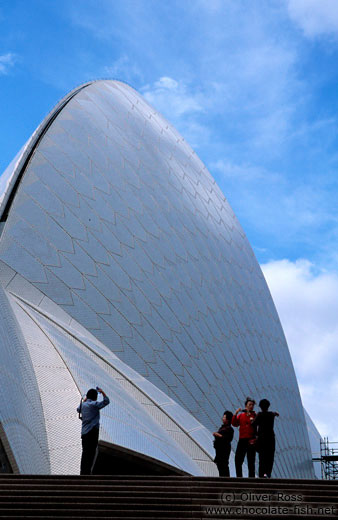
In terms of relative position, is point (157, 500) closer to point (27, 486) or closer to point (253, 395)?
point (27, 486)

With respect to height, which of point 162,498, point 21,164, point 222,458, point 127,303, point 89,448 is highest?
point 21,164

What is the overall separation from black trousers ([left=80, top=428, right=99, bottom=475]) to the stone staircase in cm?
102

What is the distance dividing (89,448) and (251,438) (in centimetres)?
181

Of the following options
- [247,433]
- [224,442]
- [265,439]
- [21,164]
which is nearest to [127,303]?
[21,164]

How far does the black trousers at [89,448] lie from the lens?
680 centimetres

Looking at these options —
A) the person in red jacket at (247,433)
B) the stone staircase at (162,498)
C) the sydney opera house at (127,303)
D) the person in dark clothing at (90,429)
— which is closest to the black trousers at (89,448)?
the person in dark clothing at (90,429)

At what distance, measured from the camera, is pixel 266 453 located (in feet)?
23.9

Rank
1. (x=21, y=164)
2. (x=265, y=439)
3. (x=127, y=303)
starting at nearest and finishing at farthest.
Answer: (x=265, y=439) → (x=127, y=303) → (x=21, y=164)

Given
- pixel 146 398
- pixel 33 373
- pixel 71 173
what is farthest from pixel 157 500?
pixel 71 173

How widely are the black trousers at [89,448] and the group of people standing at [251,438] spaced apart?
1348mm

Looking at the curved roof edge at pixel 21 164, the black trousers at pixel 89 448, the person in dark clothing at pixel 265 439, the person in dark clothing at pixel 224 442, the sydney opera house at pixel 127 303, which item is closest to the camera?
the black trousers at pixel 89 448

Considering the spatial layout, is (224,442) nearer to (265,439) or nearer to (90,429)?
A: (265,439)

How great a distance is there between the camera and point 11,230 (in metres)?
11.0

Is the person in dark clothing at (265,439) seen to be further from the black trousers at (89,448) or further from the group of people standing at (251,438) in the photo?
the black trousers at (89,448)
